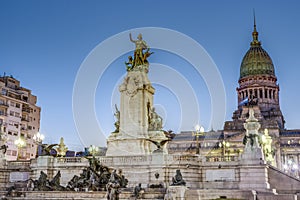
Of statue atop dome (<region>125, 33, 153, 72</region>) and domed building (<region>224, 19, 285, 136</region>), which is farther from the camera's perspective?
domed building (<region>224, 19, 285, 136</region>)

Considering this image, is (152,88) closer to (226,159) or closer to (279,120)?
(226,159)

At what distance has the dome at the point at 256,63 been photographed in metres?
112

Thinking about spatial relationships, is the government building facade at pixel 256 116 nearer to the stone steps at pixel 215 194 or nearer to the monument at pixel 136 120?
the monument at pixel 136 120

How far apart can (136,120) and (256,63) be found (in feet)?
262

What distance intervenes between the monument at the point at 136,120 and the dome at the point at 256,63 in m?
75.2

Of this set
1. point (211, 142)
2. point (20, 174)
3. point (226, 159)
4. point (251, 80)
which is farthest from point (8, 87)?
point (251, 80)

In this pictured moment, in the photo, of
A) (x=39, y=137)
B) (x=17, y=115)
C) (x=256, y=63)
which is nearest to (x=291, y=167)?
(x=256, y=63)

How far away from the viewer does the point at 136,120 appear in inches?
1608

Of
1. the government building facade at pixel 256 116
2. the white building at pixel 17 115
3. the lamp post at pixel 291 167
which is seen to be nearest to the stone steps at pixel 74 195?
the white building at pixel 17 115

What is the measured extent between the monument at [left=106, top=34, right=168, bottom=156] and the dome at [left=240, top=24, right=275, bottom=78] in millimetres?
75203

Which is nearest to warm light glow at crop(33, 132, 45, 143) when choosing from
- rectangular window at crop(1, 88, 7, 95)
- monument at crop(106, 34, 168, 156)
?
monument at crop(106, 34, 168, 156)

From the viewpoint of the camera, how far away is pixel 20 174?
132 ft

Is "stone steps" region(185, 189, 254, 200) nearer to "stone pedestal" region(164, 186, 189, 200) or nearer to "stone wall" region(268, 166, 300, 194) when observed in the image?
"stone pedestal" region(164, 186, 189, 200)

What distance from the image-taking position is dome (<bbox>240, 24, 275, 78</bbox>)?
112312 mm
